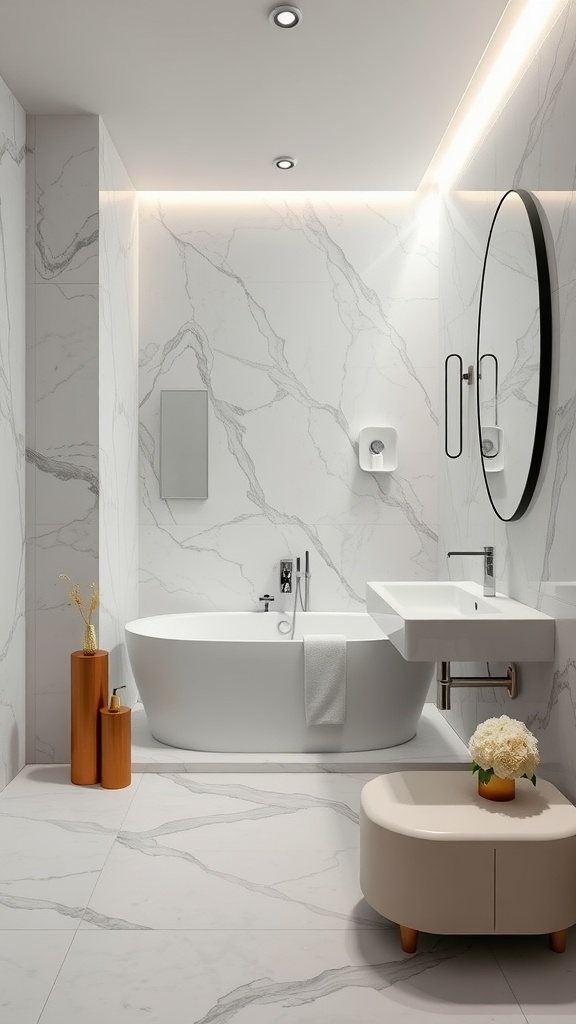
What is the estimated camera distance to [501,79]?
132 inches

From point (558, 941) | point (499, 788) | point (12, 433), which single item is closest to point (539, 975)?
point (558, 941)

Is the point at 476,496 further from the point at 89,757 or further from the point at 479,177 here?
the point at 89,757

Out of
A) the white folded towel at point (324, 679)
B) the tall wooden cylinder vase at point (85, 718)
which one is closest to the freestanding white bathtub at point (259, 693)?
the white folded towel at point (324, 679)

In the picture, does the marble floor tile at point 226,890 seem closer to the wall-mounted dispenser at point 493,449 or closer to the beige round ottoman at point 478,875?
the beige round ottoman at point 478,875

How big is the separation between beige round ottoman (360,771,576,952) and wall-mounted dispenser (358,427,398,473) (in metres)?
2.59

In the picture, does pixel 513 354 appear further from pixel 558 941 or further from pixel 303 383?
pixel 558 941

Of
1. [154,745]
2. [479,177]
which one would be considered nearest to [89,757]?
[154,745]

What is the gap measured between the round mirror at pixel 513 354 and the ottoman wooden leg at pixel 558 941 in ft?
4.39

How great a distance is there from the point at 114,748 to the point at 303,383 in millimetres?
2203

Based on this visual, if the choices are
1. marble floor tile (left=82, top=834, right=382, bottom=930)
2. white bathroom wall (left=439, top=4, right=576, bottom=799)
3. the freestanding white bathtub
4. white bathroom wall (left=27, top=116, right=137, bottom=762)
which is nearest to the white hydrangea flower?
white bathroom wall (left=439, top=4, right=576, bottom=799)

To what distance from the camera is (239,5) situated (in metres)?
2.86

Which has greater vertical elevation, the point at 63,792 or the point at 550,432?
the point at 550,432

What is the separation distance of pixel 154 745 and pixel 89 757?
0.41 m

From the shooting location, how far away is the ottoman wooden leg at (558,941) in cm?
217
